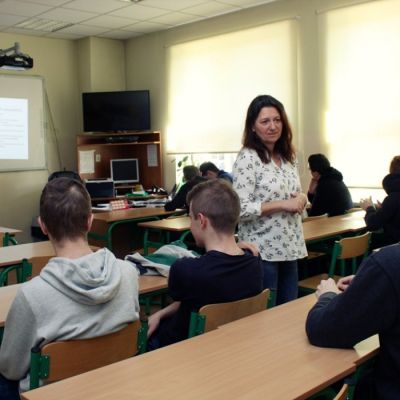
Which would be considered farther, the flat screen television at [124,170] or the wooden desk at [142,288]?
the flat screen television at [124,170]

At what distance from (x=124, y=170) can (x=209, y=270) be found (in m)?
6.04

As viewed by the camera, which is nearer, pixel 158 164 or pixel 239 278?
pixel 239 278

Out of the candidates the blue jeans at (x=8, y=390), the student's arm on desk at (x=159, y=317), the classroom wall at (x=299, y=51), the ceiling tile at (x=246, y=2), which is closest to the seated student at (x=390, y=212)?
the classroom wall at (x=299, y=51)

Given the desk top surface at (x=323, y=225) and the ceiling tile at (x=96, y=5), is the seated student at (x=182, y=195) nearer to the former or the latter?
the desk top surface at (x=323, y=225)

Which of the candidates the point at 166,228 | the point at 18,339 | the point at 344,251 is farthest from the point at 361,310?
the point at 166,228

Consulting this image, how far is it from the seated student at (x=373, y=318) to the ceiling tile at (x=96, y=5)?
540cm

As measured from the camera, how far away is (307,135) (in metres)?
6.08

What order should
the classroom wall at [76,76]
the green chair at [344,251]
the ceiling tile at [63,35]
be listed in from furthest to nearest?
the ceiling tile at [63,35] < the classroom wall at [76,76] < the green chair at [344,251]

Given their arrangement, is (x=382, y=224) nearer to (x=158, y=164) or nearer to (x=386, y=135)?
(x=386, y=135)

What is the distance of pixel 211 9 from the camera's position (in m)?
6.54

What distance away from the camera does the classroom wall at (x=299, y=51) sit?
19.6ft

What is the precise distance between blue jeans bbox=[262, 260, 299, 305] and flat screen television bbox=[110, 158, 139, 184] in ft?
17.8

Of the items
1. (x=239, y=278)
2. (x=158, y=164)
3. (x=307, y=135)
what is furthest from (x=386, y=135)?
(x=239, y=278)

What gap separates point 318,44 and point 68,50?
12.3ft
